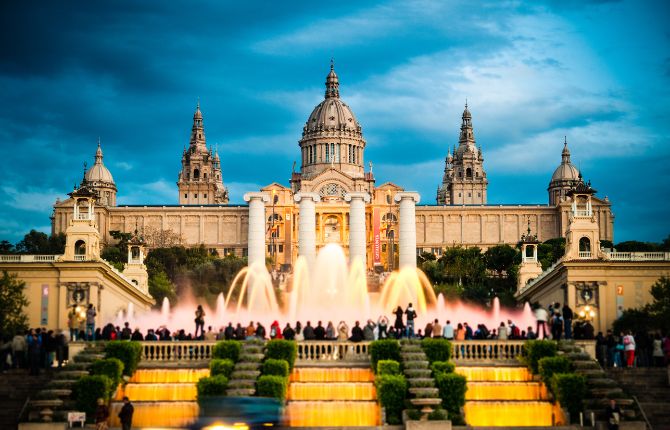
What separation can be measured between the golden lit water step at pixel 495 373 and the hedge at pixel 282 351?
20.3 feet

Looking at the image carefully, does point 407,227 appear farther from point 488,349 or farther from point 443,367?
point 443,367

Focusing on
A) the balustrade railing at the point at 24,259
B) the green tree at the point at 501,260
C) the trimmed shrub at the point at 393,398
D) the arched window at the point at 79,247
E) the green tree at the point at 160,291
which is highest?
the green tree at the point at 501,260

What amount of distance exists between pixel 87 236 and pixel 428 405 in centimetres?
4734

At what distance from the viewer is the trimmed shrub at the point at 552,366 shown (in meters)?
45.7

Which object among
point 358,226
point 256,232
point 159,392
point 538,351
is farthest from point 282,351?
point 256,232

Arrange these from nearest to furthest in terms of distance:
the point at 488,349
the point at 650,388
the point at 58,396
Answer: the point at 58,396 → the point at 650,388 → the point at 488,349

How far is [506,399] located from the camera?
45.8m

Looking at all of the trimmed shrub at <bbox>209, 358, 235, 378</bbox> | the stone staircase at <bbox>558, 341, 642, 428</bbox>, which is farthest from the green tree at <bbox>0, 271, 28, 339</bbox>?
the stone staircase at <bbox>558, 341, 642, 428</bbox>

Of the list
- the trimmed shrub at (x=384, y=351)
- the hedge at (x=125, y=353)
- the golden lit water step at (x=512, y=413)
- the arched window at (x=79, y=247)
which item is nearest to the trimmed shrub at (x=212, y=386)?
the hedge at (x=125, y=353)

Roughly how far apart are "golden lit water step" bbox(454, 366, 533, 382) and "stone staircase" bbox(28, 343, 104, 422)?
1386 cm

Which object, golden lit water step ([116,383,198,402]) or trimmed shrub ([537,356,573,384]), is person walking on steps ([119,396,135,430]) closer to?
golden lit water step ([116,383,198,402])

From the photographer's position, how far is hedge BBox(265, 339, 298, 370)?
46781mm

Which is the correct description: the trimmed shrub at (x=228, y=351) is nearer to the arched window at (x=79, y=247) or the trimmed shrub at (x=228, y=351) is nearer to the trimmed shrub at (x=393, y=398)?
the trimmed shrub at (x=393, y=398)

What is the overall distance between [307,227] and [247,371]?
248 feet
